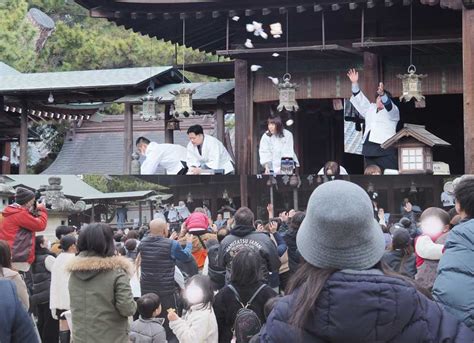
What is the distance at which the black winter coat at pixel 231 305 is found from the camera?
18.7 ft

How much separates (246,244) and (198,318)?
3.24 ft

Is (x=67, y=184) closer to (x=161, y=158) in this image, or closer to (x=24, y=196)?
(x=161, y=158)

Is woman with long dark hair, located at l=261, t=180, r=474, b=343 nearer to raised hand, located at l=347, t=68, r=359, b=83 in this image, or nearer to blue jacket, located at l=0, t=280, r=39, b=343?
blue jacket, located at l=0, t=280, r=39, b=343

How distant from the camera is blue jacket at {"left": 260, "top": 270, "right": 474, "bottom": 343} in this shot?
8.37 ft

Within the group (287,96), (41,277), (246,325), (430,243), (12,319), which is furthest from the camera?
(287,96)

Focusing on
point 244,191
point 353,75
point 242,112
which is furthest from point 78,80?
point 353,75

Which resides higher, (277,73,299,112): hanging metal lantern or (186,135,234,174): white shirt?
(277,73,299,112): hanging metal lantern

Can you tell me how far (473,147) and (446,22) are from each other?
3727mm

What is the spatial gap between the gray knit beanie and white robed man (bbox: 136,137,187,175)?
11.0 meters

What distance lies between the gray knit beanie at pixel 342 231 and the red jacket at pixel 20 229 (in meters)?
6.11

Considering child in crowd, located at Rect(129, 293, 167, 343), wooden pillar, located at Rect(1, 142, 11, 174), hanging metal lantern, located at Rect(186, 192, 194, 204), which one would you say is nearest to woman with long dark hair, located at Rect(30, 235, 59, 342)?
child in crowd, located at Rect(129, 293, 167, 343)

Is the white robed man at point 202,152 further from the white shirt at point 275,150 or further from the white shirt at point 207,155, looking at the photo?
the white shirt at point 275,150

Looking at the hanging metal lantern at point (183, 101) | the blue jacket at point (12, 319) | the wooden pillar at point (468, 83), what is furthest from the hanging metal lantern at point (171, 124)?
the blue jacket at point (12, 319)

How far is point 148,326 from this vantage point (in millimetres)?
6402
